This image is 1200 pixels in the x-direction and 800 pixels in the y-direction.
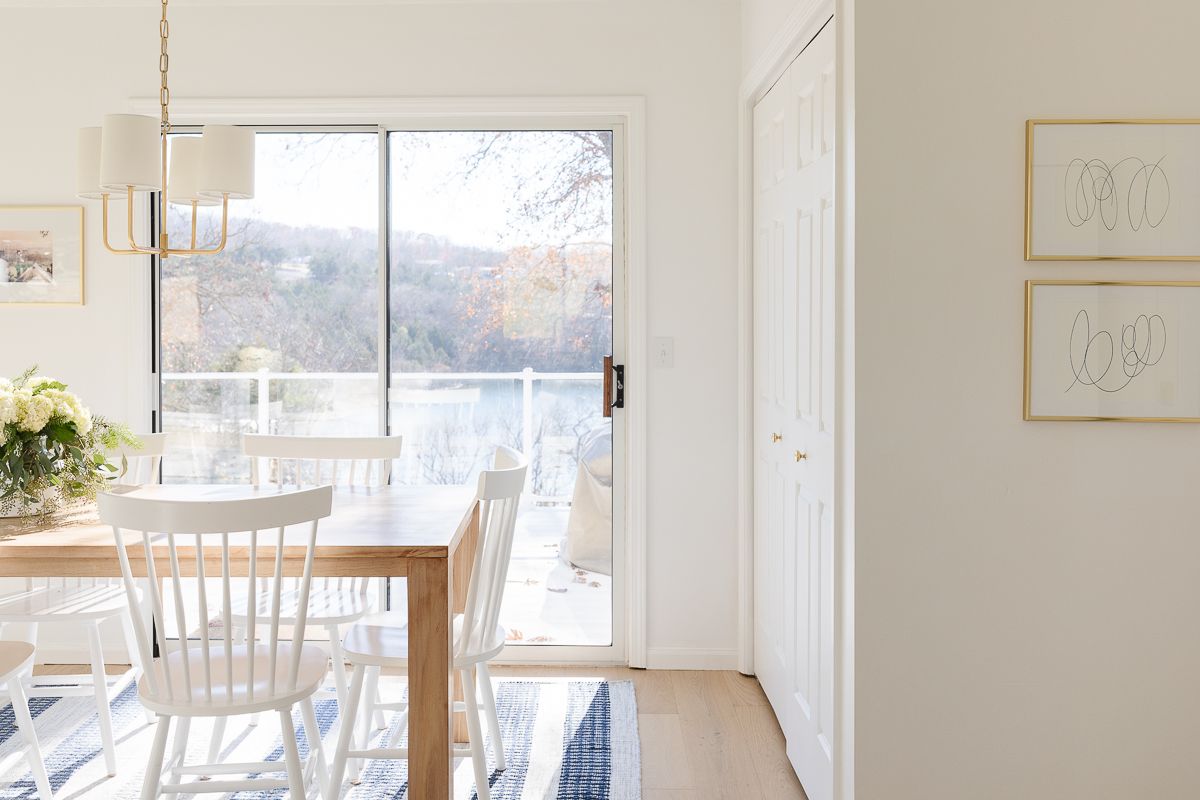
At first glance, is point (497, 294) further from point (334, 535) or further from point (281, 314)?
point (334, 535)

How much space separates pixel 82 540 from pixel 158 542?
0.18 m

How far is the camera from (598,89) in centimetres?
355

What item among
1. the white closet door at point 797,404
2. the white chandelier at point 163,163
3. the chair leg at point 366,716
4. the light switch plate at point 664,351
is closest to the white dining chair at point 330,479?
the chair leg at point 366,716

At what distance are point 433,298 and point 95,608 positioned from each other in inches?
63.1

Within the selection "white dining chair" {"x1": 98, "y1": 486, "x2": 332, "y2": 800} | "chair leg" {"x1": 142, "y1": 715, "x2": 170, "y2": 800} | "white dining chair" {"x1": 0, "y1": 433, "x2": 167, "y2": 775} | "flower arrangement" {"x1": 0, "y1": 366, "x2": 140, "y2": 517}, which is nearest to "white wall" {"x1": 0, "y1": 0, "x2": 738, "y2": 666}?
"white dining chair" {"x1": 0, "y1": 433, "x2": 167, "y2": 775}

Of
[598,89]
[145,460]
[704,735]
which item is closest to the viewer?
[704,735]

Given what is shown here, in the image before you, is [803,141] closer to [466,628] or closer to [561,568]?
[466,628]

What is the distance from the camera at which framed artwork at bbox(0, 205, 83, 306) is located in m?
3.62
